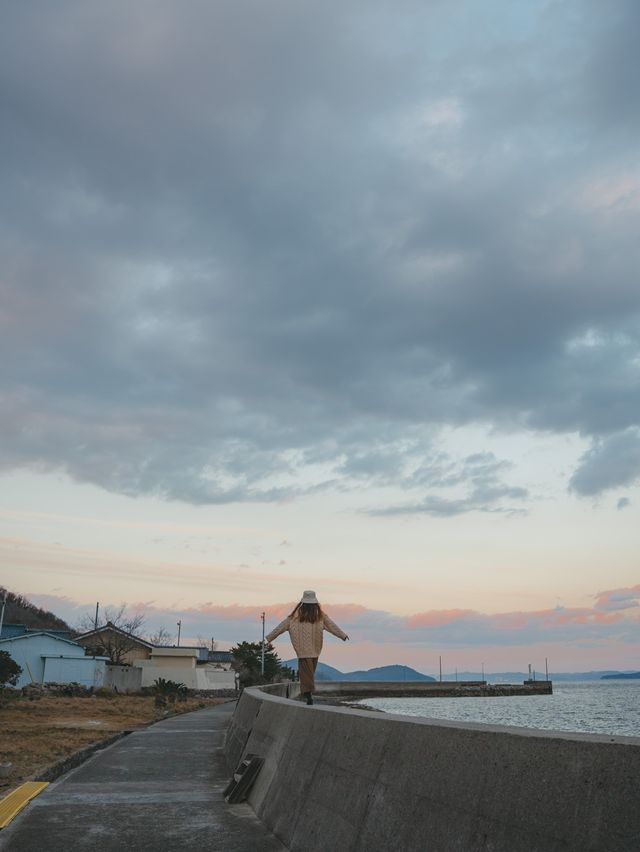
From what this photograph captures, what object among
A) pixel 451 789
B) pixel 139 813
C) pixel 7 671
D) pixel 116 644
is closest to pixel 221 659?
pixel 116 644

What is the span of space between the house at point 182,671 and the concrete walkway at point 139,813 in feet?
156

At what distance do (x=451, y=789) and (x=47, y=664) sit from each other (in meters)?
50.3

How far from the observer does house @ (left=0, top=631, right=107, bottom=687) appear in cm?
4859

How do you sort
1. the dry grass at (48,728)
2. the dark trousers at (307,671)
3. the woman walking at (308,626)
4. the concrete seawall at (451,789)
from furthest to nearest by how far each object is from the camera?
the dry grass at (48,728) → the dark trousers at (307,671) → the woman walking at (308,626) → the concrete seawall at (451,789)

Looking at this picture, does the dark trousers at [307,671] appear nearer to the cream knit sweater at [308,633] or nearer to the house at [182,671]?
the cream knit sweater at [308,633]

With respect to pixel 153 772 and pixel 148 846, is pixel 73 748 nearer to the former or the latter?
pixel 153 772

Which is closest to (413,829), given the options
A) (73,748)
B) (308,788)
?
(308,788)

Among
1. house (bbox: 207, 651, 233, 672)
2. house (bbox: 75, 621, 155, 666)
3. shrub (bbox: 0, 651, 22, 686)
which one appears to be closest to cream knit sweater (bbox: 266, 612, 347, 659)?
shrub (bbox: 0, 651, 22, 686)

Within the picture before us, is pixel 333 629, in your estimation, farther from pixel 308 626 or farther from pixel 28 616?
pixel 28 616

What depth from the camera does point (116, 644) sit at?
68.2 m

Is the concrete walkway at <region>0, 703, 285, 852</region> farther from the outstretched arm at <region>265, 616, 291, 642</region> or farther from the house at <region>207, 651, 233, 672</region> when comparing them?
the house at <region>207, 651, 233, 672</region>

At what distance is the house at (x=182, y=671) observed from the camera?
196 feet

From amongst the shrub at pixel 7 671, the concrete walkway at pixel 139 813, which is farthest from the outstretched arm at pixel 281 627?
the shrub at pixel 7 671

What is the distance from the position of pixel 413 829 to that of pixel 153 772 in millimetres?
8728
